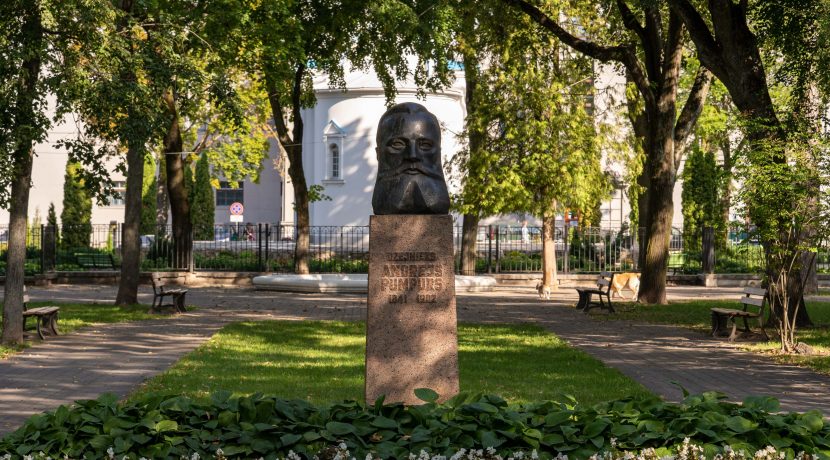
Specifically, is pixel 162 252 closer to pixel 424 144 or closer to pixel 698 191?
Answer: pixel 698 191

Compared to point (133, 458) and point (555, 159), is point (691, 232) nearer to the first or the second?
point (555, 159)

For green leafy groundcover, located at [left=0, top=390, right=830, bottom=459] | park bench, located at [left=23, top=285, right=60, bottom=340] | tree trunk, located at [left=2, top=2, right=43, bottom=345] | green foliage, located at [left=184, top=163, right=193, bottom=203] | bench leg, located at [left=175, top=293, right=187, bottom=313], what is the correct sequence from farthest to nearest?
1. green foliage, located at [left=184, top=163, right=193, bottom=203]
2. bench leg, located at [left=175, top=293, right=187, bottom=313]
3. park bench, located at [left=23, top=285, right=60, bottom=340]
4. tree trunk, located at [left=2, top=2, right=43, bottom=345]
5. green leafy groundcover, located at [left=0, top=390, right=830, bottom=459]

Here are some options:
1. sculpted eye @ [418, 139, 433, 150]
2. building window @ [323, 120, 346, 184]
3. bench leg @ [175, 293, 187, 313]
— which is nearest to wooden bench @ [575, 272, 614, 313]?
bench leg @ [175, 293, 187, 313]

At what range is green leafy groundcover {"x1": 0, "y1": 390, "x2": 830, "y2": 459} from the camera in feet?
21.9

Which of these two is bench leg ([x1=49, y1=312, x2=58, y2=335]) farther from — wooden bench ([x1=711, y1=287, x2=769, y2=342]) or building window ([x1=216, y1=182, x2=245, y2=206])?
building window ([x1=216, y1=182, x2=245, y2=206])

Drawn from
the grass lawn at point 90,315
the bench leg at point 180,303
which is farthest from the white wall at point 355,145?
the bench leg at point 180,303

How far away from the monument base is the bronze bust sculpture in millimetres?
195

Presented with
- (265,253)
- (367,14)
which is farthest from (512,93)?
(265,253)

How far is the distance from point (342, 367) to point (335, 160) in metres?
34.2

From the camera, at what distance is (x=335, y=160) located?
4694cm

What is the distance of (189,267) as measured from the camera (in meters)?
31.7

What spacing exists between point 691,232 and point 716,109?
5.49 m

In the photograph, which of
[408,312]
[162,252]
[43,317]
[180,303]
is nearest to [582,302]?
[180,303]

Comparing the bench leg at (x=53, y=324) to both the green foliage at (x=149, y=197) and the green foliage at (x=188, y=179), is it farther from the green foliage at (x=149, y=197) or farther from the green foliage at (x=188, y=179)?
the green foliage at (x=149, y=197)
